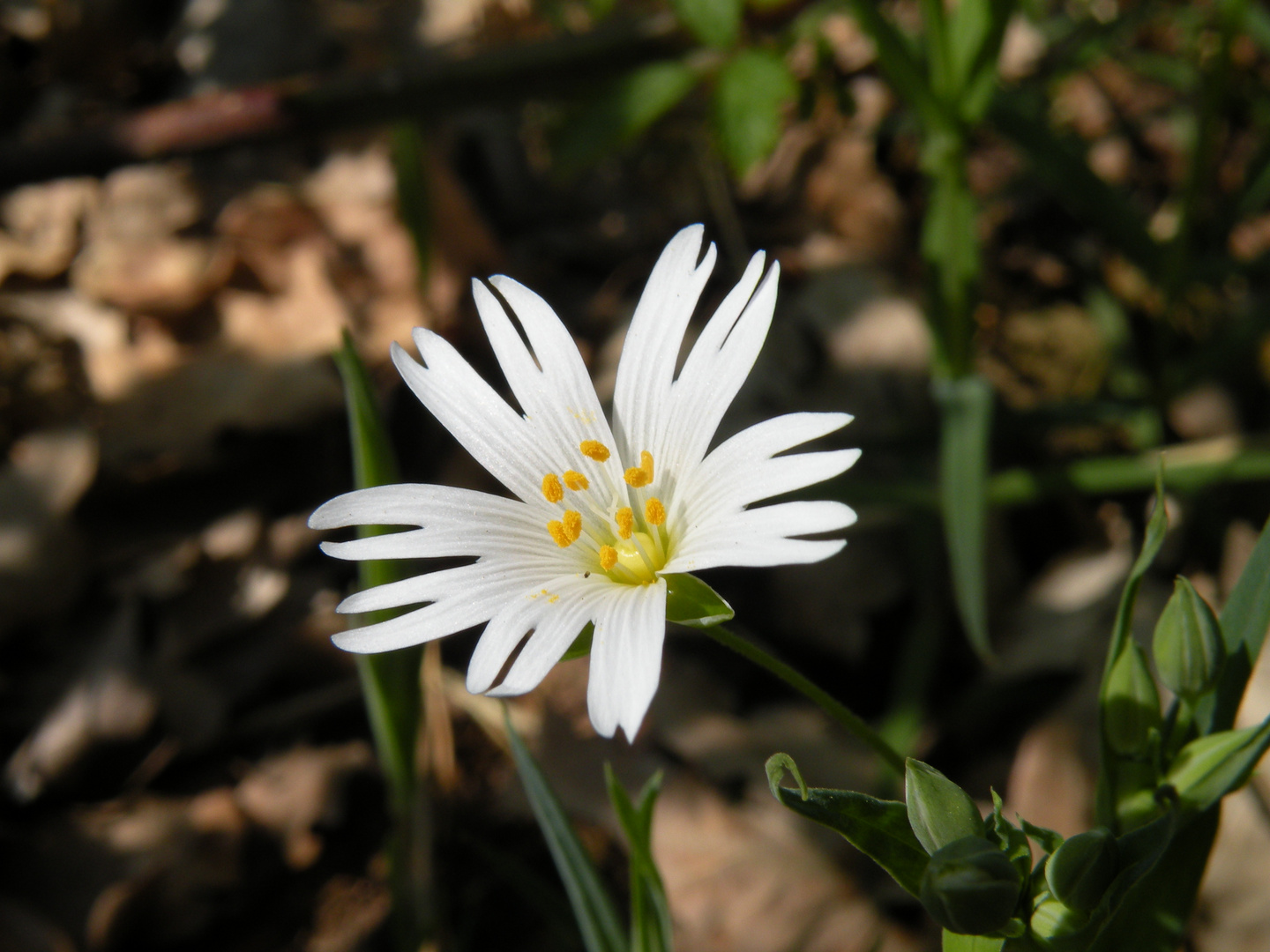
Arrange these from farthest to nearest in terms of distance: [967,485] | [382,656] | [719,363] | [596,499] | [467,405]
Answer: [967,485]
[382,656]
[596,499]
[467,405]
[719,363]

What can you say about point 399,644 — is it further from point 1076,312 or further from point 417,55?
point 417,55

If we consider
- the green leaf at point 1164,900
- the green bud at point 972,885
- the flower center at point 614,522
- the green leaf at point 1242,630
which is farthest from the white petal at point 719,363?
the green leaf at point 1164,900

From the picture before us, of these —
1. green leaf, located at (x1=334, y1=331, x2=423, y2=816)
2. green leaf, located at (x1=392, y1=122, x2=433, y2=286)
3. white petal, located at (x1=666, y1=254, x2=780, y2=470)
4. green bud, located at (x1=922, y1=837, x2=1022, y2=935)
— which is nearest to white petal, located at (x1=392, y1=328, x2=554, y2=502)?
green leaf, located at (x1=334, y1=331, x2=423, y2=816)

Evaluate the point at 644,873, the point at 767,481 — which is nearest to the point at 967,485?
the point at 767,481

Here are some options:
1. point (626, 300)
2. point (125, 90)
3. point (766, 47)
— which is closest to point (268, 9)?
point (125, 90)

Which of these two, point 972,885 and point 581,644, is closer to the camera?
point 972,885

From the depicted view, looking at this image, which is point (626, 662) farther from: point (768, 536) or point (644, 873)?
point (644, 873)

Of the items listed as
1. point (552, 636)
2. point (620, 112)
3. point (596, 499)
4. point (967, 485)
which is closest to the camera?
point (552, 636)
